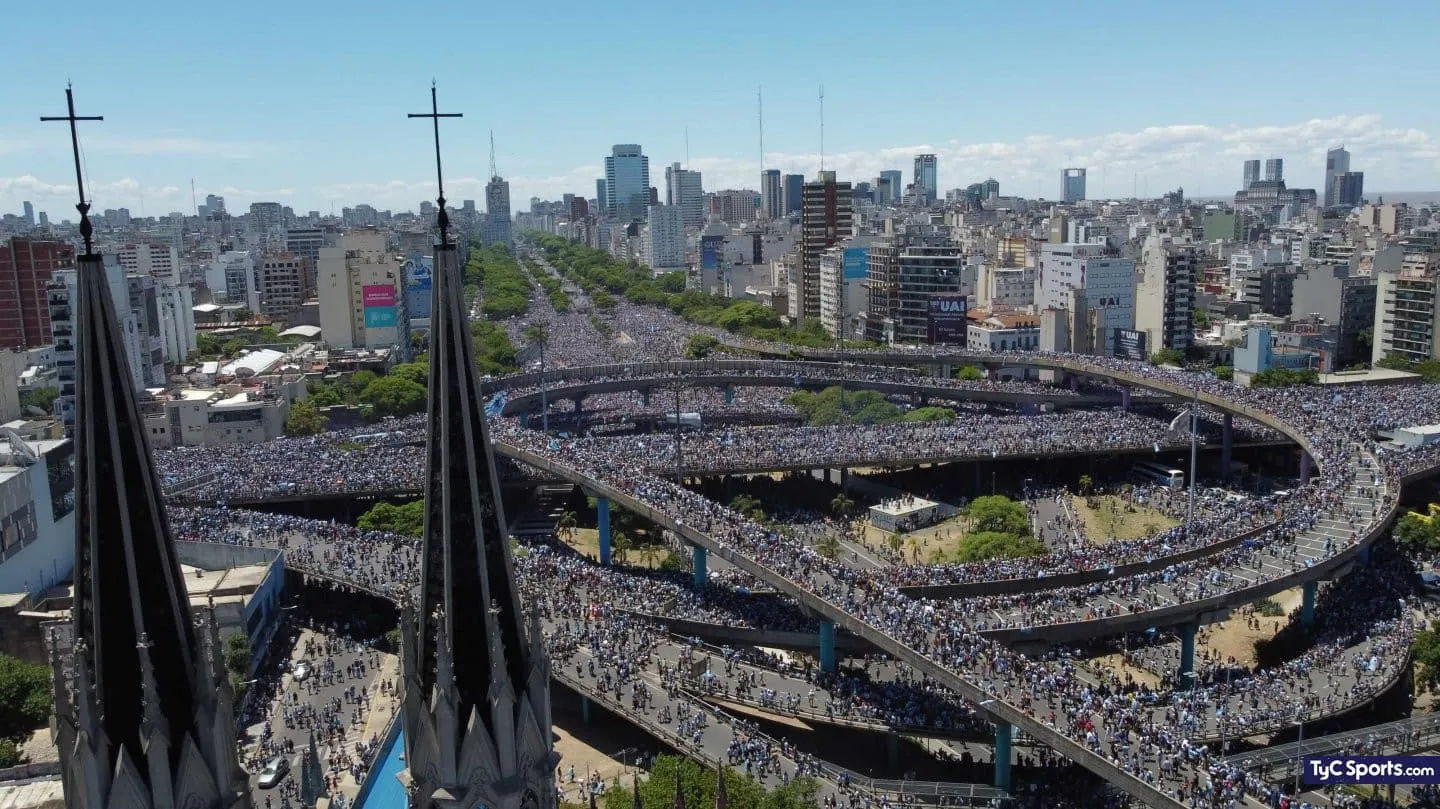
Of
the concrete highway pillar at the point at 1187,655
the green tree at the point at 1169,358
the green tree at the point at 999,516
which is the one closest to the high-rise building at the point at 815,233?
the green tree at the point at 1169,358

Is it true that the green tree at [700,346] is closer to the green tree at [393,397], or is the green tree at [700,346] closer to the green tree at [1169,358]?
the green tree at [393,397]

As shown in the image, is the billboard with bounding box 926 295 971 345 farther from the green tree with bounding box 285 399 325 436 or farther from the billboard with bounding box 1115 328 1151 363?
the green tree with bounding box 285 399 325 436

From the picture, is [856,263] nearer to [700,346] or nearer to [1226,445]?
[700,346]

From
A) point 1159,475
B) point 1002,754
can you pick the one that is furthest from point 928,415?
point 1002,754

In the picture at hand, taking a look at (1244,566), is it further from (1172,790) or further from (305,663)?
(305,663)

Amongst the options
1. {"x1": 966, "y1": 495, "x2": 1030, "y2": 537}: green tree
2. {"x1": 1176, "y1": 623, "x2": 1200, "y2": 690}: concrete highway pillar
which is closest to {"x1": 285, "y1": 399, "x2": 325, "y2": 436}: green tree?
{"x1": 966, "y1": 495, "x2": 1030, "y2": 537}: green tree

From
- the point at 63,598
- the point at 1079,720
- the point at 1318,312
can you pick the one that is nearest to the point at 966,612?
the point at 1079,720
